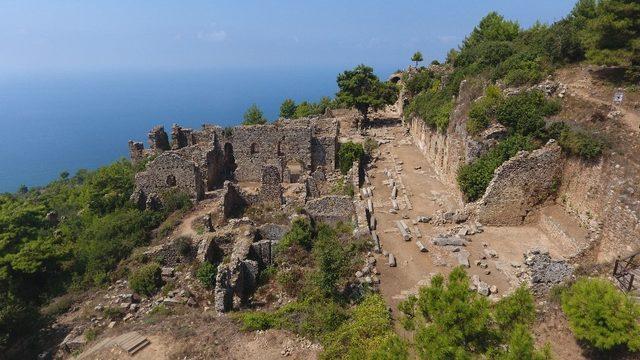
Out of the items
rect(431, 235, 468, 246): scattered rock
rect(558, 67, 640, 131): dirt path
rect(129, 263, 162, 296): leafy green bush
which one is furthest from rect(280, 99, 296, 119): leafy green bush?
rect(431, 235, 468, 246): scattered rock

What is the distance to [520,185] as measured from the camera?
19.8 metres

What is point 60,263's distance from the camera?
68.7 feet

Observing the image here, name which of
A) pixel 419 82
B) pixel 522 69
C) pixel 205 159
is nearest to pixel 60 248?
pixel 205 159

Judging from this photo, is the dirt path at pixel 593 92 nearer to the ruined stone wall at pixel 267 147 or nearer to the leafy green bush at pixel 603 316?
the leafy green bush at pixel 603 316

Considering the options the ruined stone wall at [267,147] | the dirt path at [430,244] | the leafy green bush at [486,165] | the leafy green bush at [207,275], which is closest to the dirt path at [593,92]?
the leafy green bush at [486,165]

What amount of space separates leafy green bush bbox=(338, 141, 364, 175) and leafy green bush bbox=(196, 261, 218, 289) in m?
13.4

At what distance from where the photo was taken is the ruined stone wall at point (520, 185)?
19594 millimetres

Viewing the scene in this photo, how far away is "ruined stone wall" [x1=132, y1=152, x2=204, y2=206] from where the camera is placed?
2778 cm

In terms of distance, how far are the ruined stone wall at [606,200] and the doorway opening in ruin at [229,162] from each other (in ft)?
72.9

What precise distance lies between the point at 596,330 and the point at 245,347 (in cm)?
1029

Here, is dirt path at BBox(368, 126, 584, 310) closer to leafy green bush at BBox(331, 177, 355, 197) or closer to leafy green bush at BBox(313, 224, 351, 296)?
leafy green bush at BBox(331, 177, 355, 197)

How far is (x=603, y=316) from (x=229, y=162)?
1061 inches

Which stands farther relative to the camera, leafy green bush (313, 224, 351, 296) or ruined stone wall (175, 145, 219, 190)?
ruined stone wall (175, 145, 219, 190)

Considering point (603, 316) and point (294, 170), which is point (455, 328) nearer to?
point (603, 316)
